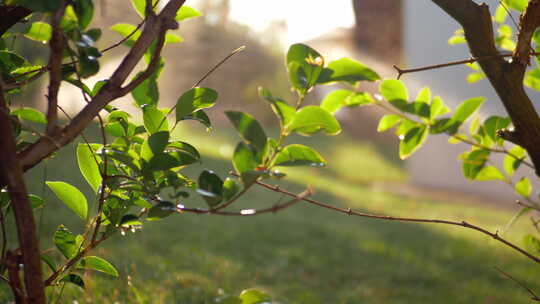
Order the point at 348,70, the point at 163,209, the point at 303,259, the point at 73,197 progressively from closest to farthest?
the point at 163,209 < the point at 348,70 < the point at 73,197 < the point at 303,259

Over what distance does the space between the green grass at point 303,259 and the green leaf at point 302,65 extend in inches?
33.6

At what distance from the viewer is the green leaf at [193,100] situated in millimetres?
714

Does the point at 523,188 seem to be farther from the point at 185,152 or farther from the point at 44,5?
the point at 44,5

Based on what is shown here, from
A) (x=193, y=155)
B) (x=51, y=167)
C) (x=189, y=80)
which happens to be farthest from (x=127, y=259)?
(x=189, y=80)

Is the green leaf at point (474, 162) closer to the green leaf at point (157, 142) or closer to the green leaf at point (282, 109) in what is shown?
the green leaf at point (282, 109)

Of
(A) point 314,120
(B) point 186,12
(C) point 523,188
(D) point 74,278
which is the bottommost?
(D) point 74,278

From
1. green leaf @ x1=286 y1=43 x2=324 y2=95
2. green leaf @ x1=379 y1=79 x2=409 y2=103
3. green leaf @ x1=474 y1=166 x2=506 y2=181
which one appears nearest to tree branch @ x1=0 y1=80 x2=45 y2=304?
green leaf @ x1=286 y1=43 x2=324 y2=95

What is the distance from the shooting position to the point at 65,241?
83 centimetres

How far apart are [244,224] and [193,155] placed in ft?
11.4

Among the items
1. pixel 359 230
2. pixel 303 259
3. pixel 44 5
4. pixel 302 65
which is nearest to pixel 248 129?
pixel 302 65

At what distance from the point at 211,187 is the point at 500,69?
54cm

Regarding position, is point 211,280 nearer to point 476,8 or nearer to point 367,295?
point 367,295

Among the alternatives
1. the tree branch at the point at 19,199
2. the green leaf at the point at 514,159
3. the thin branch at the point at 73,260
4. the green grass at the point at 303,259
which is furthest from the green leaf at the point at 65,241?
the green leaf at the point at 514,159

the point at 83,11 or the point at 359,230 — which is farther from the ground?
the point at 83,11
